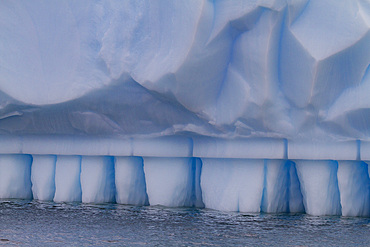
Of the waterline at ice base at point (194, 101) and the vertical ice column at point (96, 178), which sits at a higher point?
the waterline at ice base at point (194, 101)

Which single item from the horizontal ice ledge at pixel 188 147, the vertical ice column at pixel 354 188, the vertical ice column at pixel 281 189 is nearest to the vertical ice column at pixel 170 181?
the horizontal ice ledge at pixel 188 147

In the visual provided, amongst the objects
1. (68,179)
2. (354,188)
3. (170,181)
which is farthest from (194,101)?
(68,179)

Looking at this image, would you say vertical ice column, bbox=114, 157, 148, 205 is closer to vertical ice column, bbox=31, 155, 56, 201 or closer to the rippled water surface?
the rippled water surface

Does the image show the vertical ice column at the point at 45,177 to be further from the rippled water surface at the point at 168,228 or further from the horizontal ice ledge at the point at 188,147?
the rippled water surface at the point at 168,228

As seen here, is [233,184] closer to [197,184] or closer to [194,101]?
[197,184]

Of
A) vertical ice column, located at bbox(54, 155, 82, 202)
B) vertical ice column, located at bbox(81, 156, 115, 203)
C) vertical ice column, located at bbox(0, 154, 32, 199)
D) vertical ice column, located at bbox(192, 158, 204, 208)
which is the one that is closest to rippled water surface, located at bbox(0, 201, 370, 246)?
vertical ice column, located at bbox(192, 158, 204, 208)

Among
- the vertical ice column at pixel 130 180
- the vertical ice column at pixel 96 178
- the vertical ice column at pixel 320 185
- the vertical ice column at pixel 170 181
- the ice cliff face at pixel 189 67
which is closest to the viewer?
the ice cliff face at pixel 189 67

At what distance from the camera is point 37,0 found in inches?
171

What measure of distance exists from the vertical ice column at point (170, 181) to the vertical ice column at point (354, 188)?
1.15 m

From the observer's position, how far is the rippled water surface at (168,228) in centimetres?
284

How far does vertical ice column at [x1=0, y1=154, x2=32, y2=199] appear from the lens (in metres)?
4.97

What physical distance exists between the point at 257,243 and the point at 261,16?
144 cm

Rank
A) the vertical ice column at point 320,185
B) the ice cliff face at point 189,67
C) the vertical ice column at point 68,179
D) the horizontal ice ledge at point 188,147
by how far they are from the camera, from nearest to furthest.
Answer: the ice cliff face at point 189,67 < the horizontal ice ledge at point 188,147 < the vertical ice column at point 320,185 < the vertical ice column at point 68,179

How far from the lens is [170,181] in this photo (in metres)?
4.28
